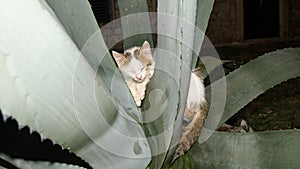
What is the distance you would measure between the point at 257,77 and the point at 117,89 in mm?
294

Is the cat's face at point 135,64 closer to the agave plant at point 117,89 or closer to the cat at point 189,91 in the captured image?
the cat at point 189,91

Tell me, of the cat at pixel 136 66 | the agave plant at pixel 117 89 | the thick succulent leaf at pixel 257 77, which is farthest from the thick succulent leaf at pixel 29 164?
the cat at pixel 136 66

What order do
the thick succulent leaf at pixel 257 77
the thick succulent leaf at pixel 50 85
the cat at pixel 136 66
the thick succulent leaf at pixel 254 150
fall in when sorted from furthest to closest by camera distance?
the cat at pixel 136 66 → the thick succulent leaf at pixel 257 77 → the thick succulent leaf at pixel 254 150 → the thick succulent leaf at pixel 50 85

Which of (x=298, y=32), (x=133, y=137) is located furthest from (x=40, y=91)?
(x=298, y=32)

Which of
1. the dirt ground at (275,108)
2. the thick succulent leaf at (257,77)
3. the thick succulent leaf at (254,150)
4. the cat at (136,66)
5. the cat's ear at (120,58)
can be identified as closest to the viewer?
the thick succulent leaf at (254,150)

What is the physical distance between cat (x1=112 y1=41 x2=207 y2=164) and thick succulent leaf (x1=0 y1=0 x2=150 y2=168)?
0.80 ft

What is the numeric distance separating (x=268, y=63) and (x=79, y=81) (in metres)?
0.41

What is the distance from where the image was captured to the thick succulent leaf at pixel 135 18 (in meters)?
0.55

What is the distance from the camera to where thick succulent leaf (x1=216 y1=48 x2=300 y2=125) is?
25.1 inches

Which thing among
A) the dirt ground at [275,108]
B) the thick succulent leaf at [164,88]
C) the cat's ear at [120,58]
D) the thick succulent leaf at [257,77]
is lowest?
the dirt ground at [275,108]

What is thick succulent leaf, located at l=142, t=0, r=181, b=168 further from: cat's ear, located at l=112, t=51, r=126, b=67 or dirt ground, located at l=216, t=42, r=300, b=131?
dirt ground, located at l=216, t=42, r=300, b=131

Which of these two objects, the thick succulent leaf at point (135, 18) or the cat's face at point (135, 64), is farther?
the cat's face at point (135, 64)

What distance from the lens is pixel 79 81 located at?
29 centimetres

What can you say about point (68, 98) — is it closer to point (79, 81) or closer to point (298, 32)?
point (79, 81)
